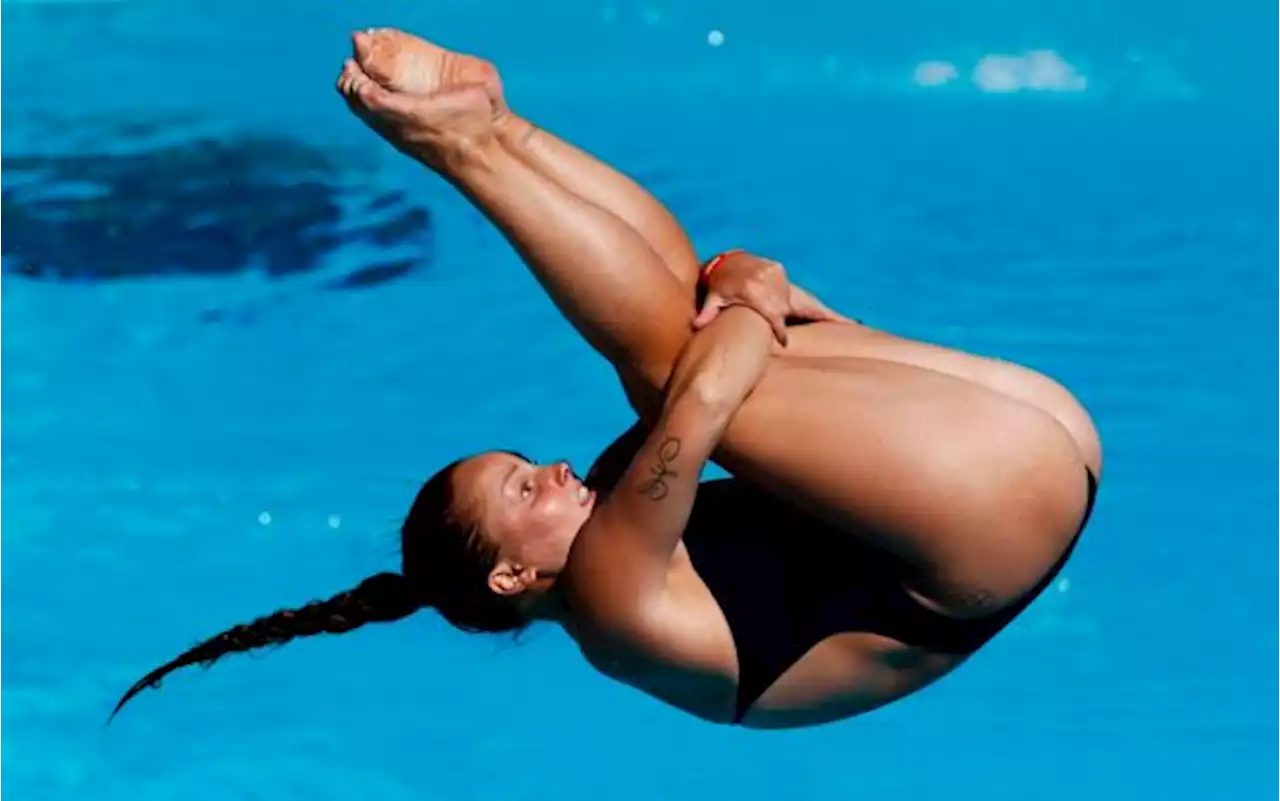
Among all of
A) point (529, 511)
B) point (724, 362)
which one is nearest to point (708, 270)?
point (724, 362)

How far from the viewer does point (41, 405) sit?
5539mm

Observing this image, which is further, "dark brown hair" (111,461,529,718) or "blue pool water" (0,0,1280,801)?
"blue pool water" (0,0,1280,801)

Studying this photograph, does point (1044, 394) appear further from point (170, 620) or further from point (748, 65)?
point (748, 65)

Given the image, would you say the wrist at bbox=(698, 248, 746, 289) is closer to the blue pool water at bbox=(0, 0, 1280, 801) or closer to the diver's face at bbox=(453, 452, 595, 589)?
the diver's face at bbox=(453, 452, 595, 589)

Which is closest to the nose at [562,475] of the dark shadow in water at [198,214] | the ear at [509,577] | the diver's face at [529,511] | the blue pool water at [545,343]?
the diver's face at [529,511]

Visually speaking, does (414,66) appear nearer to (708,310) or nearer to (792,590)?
(708,310)

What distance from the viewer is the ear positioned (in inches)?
104

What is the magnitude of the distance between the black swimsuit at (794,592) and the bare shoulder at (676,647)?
0.9 inches

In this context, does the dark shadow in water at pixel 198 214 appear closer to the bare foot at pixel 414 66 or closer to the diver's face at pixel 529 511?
the diver's face at pixel 529 511

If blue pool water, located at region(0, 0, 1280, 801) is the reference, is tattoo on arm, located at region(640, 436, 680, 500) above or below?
below

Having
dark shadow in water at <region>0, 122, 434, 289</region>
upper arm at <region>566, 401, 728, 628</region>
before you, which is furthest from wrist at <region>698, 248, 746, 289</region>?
dark shadow in water at <region>0, 122, 434, 289</region>

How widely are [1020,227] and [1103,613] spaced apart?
1.44 meters

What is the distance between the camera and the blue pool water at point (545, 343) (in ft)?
15.4

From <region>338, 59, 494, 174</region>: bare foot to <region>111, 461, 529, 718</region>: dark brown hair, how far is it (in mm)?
478
